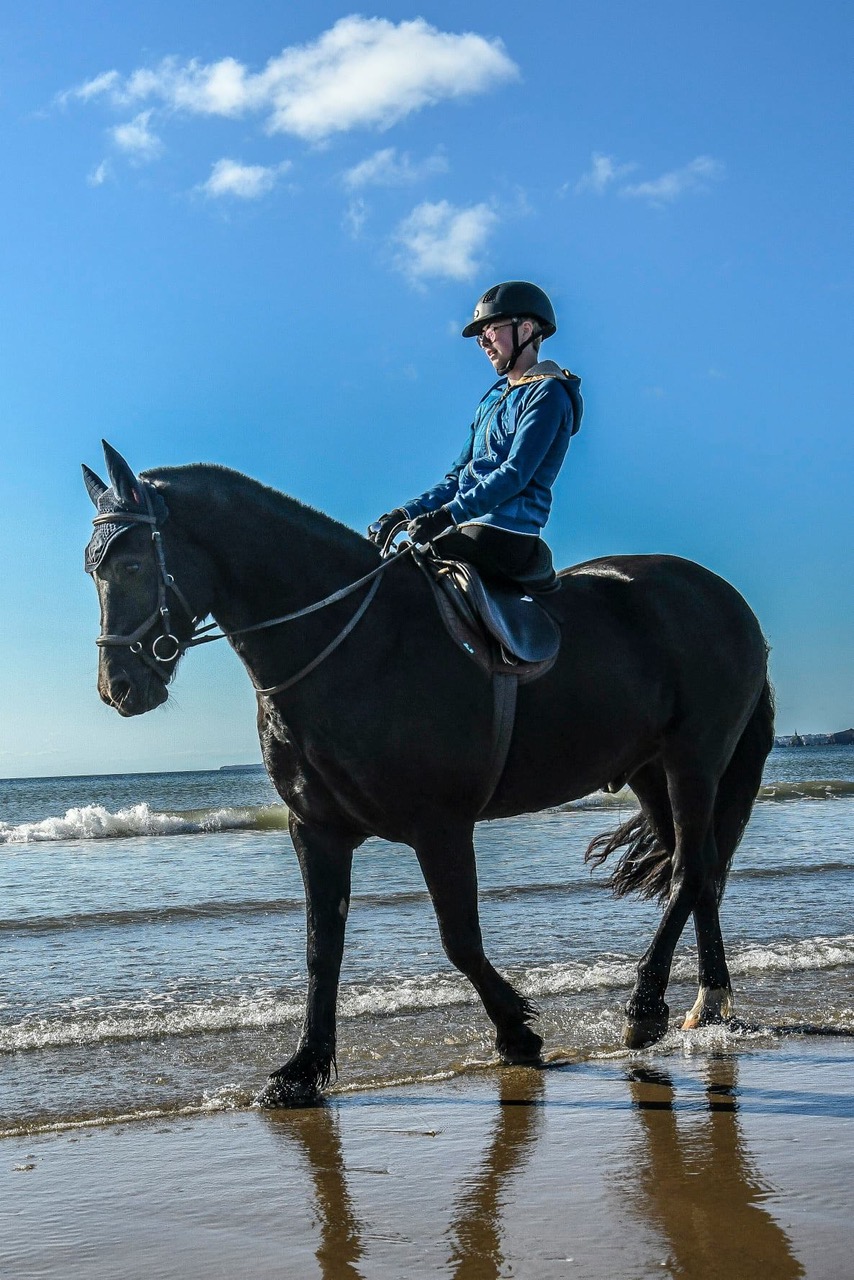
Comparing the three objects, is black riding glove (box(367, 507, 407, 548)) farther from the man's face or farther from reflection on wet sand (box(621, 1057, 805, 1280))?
reflection on wet sand (box(621, 1057, 805, 1280))

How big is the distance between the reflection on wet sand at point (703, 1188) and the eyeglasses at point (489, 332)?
307 cm

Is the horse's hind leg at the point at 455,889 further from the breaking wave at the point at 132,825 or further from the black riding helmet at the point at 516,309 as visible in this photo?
the breaking wave at the point at 132,825

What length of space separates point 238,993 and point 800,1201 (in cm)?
410

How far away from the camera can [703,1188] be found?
321 centimetres

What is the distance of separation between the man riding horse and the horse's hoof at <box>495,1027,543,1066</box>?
1.79 meters

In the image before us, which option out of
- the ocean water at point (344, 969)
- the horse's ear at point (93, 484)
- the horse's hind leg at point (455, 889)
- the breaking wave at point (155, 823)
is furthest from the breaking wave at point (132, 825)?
the horse's ear at point (93, 484)

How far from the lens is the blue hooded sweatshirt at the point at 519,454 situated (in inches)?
179

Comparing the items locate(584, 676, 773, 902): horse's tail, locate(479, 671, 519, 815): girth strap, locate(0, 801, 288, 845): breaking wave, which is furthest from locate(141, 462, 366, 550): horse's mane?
locate(0, 801, 288, 845): breaking wave

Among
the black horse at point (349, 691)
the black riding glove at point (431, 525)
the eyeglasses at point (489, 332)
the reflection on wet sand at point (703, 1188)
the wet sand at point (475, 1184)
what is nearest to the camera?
the reflection on wet sand at point (703, 1188)

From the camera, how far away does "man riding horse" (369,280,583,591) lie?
456 cm

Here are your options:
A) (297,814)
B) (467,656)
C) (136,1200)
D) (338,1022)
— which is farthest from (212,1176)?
(338,1022)

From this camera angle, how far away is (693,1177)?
10.8 feet

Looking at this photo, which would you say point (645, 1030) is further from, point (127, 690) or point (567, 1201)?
point (127, 690)

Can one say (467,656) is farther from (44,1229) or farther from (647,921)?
(647,921)
